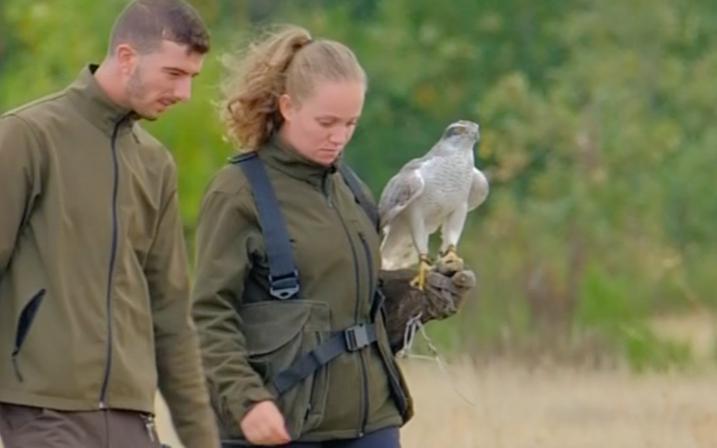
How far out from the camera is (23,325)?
363 cm

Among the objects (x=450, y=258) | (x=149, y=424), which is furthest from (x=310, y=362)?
(x=450, y=258)

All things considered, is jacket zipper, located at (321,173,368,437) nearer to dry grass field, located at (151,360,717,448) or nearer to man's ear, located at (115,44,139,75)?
man's ear, located at (115,44,139,75)

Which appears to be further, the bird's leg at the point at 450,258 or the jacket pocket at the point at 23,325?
the bird's leg at the point at 450,258

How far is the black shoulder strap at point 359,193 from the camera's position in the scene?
14.0ft

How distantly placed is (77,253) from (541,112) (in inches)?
616

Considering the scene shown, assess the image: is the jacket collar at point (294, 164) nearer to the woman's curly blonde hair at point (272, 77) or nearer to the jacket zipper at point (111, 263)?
the woman's curly blonde hair at point (272, 77)

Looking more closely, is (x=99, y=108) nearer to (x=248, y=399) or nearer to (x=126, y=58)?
(x=126, y=58)

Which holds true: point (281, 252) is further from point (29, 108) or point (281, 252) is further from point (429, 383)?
point (429, 383)

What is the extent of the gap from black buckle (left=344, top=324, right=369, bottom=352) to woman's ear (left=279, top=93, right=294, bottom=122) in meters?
0.52

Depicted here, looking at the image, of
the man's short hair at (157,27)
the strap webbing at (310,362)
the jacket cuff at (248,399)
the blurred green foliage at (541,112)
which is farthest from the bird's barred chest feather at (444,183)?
the blurred green foliage at (541,112)

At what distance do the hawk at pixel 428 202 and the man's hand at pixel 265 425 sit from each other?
704 mm

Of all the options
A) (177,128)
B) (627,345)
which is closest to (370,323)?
(627,345)

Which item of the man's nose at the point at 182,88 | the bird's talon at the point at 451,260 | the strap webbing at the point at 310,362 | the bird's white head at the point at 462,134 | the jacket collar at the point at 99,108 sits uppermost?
the man's nose at the point at 182,88

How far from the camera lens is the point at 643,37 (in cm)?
2020
